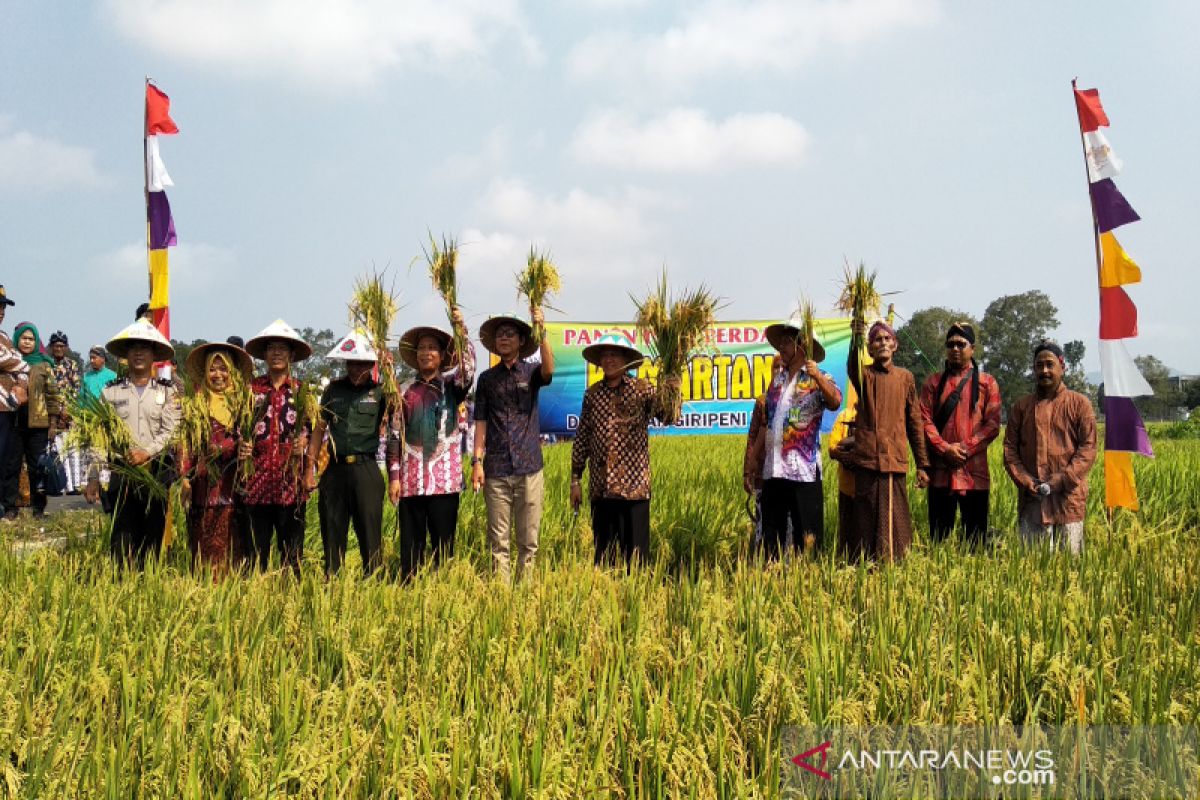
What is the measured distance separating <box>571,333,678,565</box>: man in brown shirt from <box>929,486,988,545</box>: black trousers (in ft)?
5.87

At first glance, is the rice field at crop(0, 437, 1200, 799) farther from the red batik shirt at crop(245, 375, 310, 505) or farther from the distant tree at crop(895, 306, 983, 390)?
the distant tree at crop(895, 306, 983, 390)

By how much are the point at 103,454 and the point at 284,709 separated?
2674mm

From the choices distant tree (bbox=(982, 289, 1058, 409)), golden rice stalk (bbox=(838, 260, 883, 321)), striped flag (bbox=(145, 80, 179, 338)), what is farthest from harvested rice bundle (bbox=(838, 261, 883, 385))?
distant tree (bbox=(982, 289, 1058, 409))

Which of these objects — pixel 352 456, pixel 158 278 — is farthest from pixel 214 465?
pixel 158 278

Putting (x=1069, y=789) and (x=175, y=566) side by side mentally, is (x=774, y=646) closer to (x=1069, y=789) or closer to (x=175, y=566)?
(x=1069, y=789)

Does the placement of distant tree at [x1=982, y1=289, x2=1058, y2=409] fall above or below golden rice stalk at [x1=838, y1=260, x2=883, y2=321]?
above

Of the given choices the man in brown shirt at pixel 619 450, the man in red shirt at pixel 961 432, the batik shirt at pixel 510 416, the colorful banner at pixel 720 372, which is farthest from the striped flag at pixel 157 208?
the colorful banner at pixel 720 372

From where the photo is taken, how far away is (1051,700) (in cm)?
226

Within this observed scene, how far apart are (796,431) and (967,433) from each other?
1117 millimetres

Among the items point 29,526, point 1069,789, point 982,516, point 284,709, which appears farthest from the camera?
point 29,526

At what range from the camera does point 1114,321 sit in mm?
5680

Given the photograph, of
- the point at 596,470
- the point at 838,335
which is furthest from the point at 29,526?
the point at 838,335

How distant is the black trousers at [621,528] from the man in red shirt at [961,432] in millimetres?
1737

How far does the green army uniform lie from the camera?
4.38m
